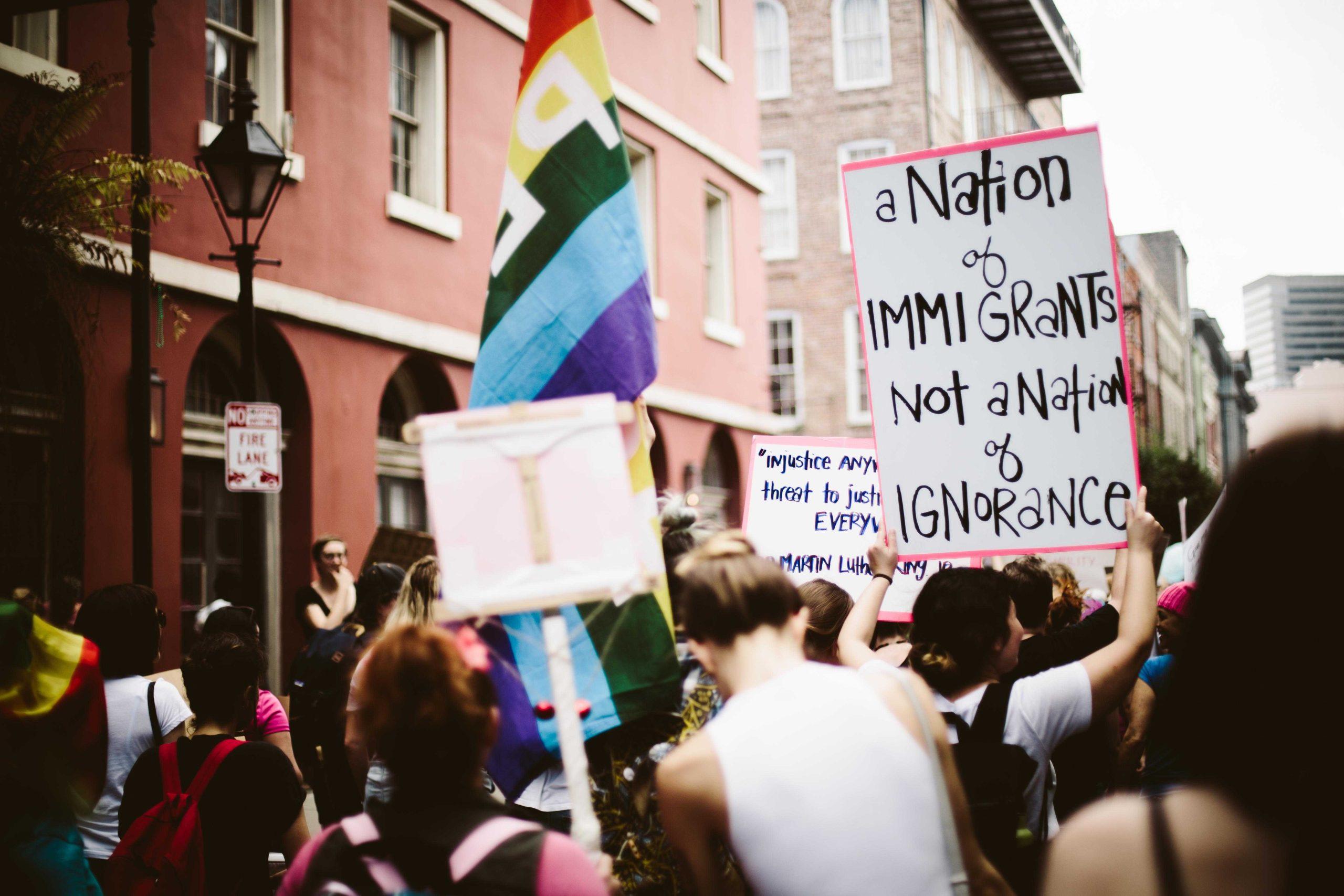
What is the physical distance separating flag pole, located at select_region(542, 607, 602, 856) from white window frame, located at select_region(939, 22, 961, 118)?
30.0 m

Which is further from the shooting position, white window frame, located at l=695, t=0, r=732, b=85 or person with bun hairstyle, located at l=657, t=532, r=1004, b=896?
white window frame, located at l=695, t=0, r=732, b=85

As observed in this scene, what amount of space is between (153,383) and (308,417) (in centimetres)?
177

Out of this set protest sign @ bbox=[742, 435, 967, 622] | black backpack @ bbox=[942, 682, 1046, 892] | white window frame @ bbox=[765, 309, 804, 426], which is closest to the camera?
black backpack @ bbox=[942, 682, 1046, 892]

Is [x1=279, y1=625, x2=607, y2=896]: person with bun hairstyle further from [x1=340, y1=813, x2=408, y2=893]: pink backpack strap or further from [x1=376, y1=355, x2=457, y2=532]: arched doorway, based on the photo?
[x1=376, y1=355, x2=457, y2=532]: arched doorway

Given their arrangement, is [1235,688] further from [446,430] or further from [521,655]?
[521,655]

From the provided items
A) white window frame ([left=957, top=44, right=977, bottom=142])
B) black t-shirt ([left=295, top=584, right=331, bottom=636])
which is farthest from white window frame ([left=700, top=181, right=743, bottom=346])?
white window frame ([left=957, top=44, right=977, bottom=142])

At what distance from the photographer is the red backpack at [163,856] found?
3377 mm

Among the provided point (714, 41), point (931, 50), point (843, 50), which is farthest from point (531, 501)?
point (843, 50)

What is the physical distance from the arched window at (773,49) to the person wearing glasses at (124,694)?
92.5 feet

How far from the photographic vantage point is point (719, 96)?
18.9 meters

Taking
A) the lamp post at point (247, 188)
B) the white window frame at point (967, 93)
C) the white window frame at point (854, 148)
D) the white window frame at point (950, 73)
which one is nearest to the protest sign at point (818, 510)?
the lamp post at point (247, 188)

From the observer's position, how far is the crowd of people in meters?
1.73

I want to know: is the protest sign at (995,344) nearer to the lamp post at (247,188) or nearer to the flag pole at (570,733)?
the flag pole at (570,733)

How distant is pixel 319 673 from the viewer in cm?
641
